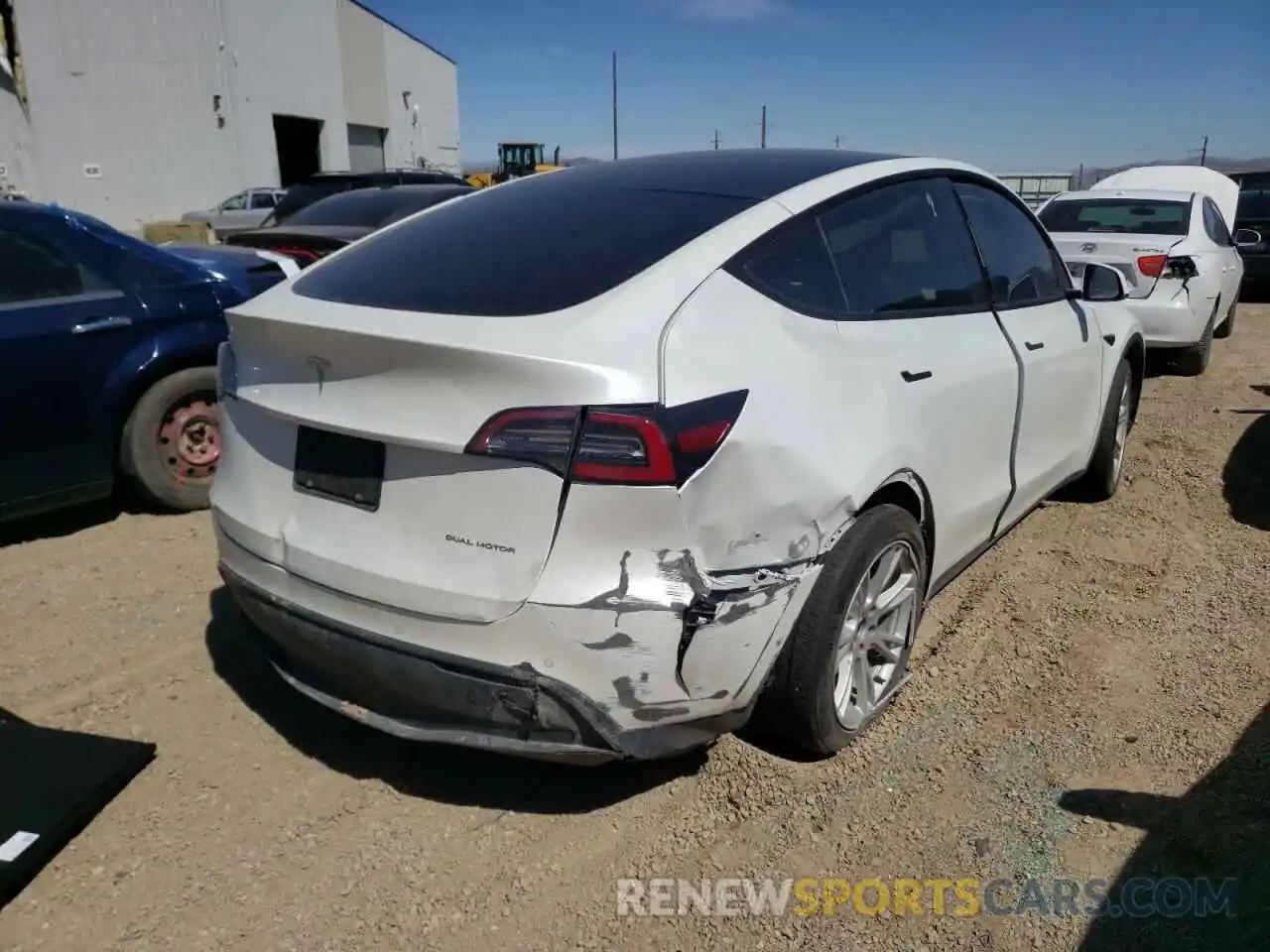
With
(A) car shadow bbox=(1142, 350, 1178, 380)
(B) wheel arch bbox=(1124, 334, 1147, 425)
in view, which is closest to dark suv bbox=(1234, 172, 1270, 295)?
(A) car shadow bbox=(1142, 350, 1178, 380)

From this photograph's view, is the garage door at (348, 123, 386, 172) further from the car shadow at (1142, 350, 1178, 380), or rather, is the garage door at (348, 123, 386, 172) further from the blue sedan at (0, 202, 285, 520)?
the blue sedan at (0, 202, 285, 520)

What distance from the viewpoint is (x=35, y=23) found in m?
25.8

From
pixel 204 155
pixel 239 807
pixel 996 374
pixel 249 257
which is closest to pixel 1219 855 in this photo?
pixel 996 374

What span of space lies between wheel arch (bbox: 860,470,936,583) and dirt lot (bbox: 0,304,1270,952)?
Result: 54 centimetres

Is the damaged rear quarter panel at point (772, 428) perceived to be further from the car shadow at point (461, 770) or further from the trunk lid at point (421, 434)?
the car shadow at point (461, 770)

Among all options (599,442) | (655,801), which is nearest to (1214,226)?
(655,801)

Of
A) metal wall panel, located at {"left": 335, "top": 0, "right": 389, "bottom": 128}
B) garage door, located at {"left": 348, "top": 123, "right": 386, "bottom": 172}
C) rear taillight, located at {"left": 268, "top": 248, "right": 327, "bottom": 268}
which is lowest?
rear taillight, located at {"left": 268, "top": 248, "right": 327, "bottom": 268}

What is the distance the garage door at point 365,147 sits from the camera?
39250 millimetres

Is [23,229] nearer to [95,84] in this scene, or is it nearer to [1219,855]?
[1219,855]

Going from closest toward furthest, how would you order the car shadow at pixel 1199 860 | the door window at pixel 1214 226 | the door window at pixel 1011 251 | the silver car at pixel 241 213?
the car shadow at pixel 1199 860
the door window at pixel 1011 251
the door window at pixel 1214 226
the silver car at pixel 241 213

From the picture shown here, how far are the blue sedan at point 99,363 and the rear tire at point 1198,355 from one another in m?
7.14

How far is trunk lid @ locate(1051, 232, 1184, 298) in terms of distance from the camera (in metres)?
7.62

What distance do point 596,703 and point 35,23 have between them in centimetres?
3091

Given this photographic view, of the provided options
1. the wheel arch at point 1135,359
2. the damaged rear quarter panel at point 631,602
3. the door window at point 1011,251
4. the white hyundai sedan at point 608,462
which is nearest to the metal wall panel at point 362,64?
the wheel arch at point 1135,359
